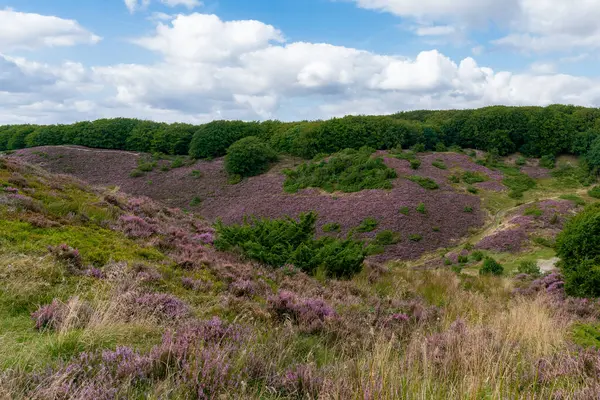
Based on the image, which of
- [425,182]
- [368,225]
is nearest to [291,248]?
[368,225]

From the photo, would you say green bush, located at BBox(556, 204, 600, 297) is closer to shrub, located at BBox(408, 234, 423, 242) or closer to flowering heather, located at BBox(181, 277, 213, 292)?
flowering heather, located at BBox(181, 277, 213, 292)

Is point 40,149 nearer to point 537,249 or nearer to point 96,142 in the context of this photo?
point 96,142

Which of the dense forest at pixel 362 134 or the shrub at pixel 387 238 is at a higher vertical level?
the dense forest at pixel 362 134

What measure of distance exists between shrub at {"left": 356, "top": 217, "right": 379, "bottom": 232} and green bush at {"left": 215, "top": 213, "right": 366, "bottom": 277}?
604 inches

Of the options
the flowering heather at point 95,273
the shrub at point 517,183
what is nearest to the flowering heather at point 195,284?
the flowering heather at point 95,273

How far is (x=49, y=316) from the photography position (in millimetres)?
4531

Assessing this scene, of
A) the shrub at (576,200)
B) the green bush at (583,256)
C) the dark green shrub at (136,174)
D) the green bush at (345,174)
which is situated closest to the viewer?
the green bush at (583,256)

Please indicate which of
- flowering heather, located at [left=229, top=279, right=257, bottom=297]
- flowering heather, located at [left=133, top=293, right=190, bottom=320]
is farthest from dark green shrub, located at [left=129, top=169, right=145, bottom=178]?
flowering heather, located at [left=133, top=293, right=190, bottom=320]

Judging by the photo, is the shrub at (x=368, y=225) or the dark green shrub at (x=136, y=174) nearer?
the shrub at (x=368, y=225)

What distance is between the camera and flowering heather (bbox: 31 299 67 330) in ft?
14.4

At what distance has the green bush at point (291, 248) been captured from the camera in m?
10.9

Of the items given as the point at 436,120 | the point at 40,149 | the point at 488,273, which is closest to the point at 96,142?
the point at 40,149

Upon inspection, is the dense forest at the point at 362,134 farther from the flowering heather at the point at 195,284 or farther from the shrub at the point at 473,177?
the flowering heather at the point at 195,284

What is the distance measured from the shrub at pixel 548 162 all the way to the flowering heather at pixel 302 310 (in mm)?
46457
